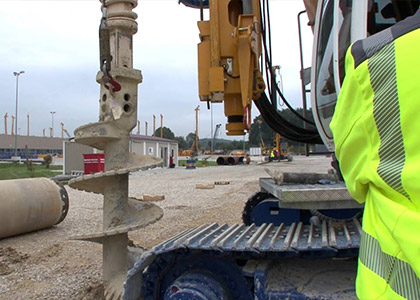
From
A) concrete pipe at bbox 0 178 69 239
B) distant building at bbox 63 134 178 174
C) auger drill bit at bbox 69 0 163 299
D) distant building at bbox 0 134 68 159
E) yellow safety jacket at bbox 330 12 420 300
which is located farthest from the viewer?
distant building at bbox 0 134 68 159

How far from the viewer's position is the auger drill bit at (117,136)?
11.7ft

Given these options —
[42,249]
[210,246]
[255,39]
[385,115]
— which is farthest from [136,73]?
[42,249]

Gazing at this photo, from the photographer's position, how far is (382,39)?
1.11 meters

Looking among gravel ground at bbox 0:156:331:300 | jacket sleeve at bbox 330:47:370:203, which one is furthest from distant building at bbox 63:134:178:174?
jacket sleeve at bbox 330:47:370:203

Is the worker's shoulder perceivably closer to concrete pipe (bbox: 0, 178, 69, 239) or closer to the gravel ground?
the gravel ground

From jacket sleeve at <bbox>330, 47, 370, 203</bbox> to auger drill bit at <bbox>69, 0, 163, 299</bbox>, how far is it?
2489mm

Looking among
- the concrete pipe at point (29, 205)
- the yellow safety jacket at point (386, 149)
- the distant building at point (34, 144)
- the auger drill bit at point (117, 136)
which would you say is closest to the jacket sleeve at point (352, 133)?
the yellow safety jacket at point (386, 149)

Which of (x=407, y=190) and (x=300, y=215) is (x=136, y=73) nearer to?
(x=300, y=215)

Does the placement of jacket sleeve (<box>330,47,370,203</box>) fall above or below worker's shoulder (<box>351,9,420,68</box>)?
below

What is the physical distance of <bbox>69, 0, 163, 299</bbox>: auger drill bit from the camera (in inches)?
141

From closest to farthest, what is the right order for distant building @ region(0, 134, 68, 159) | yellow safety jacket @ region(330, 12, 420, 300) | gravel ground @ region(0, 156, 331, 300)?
yellow safety jacket @ region(330, 12, 420, 300)
gravel ground @ region(0, 156, 331, 300)
distant building @ region(0, 134, 68, 159)

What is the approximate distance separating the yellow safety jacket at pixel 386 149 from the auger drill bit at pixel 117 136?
8.36 ft

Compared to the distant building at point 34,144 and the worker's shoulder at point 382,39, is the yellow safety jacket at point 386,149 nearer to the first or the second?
the worker's shoulder at point 382,39

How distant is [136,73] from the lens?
368 centimetres
